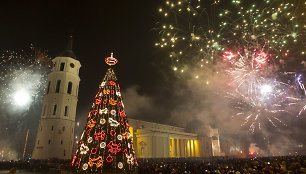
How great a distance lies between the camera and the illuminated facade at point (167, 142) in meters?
47.4

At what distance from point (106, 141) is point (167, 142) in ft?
130

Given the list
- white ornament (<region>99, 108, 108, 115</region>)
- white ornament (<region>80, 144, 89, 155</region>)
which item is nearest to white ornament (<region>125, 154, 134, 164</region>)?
white ornament (<region>80, 144, 89, 155</region>)

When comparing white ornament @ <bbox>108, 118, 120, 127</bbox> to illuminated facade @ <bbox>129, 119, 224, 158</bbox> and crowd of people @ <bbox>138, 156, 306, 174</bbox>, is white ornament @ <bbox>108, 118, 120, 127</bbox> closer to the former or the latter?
crowd of people @ <bbox>138, 156, 306, 174</bbox>

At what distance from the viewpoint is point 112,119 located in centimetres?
1447

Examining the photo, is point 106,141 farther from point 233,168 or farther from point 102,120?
point 233,168

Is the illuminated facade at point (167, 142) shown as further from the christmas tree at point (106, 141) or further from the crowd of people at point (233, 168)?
the christmas tree at point (106, 141)

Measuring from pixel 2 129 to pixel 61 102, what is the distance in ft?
91.7

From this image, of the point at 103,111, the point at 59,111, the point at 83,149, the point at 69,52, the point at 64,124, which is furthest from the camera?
the point at 69,52

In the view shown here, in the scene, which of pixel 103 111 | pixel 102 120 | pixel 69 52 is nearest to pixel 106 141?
pixel 102 120

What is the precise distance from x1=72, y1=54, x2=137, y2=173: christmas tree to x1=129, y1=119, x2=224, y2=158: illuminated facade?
33.5 metres

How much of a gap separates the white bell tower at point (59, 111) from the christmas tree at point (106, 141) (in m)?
25.4

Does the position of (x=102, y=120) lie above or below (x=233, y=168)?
above

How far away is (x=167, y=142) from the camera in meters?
51.1

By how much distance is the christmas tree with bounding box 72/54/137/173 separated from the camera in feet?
43.6
